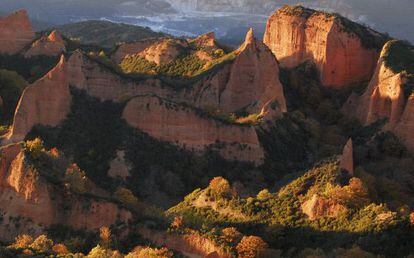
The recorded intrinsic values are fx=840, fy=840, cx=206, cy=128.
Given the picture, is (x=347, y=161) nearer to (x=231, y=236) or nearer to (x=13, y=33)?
(x=231, y=236)

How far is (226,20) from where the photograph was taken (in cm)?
17638

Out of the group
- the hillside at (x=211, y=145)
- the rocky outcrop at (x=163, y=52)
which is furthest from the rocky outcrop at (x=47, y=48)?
the rocky outcrop at (x=163, y=52)

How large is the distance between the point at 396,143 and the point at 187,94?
44.1ft

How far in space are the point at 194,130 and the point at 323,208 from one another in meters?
13.9

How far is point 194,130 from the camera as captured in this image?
46281 mm

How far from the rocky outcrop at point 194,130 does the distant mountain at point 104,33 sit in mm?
58291

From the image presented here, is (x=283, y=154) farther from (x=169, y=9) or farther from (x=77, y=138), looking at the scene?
(x=169, y=9)

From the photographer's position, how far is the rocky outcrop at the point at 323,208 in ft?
110

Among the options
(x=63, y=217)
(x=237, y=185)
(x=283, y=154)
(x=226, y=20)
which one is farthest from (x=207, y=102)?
(x=226, y=20)

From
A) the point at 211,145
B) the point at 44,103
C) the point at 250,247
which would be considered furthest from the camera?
the point at 211,145

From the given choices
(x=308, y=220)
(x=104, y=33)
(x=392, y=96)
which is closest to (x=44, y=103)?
(x=308, y=220)

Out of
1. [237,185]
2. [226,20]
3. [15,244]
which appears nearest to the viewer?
[15,244]

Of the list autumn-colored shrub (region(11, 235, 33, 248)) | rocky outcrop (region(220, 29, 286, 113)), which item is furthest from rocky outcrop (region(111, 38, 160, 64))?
autumn-colored shrub (region(11, 235, 33, 248))

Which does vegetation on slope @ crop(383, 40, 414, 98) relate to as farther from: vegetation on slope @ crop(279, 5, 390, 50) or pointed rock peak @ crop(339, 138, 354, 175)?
pointed rock peak @ crop(339, 138, 354, 175)
